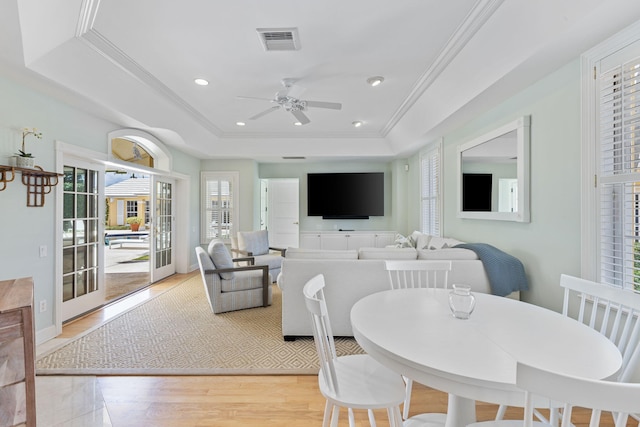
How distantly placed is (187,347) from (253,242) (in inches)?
107

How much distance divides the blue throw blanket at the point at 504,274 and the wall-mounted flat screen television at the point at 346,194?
13.4ft

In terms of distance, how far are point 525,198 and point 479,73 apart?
1.22 meters

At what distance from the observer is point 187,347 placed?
9.05 feet

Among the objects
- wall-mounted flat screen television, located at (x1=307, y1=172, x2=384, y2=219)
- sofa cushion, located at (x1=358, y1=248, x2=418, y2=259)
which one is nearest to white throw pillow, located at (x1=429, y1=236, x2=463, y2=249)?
sofa cushion, located at (x1=358, y1=248, x2=418, y2=259)

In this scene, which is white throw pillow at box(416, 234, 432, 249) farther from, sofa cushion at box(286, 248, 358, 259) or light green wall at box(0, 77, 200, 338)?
light green wall at box(0, 77, 200, 338)

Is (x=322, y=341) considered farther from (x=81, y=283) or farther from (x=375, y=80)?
(x=81, y=283)

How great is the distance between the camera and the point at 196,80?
11.1 feet

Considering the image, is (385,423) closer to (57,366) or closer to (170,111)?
(57,366)

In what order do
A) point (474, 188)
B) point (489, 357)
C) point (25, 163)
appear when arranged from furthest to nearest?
point (474, 188) < point (25, 163) < point (489, 357)

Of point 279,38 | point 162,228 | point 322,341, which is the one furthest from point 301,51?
point 162,228

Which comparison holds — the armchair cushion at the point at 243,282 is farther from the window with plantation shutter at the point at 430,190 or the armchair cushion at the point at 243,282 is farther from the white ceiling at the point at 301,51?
the window with plantation shutter at the point at 430,190

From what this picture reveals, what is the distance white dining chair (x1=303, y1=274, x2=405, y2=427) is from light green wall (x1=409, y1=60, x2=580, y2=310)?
187cm

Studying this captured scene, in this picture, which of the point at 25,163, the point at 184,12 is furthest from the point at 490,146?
the point at 25,163

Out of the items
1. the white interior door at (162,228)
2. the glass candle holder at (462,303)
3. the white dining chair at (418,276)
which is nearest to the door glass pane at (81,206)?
the white interior door at (162,228)
